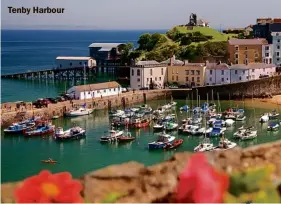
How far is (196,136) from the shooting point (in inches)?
752

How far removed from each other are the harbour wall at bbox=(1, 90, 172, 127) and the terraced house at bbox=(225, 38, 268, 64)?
7.91 meters

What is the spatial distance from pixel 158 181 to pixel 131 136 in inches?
676

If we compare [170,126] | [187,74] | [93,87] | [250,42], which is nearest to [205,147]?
[170,126]

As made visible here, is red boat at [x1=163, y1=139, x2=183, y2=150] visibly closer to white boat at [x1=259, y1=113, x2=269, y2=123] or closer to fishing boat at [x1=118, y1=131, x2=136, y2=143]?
fishing boat at [x1=118, y1=131, x2=136, y2=143]

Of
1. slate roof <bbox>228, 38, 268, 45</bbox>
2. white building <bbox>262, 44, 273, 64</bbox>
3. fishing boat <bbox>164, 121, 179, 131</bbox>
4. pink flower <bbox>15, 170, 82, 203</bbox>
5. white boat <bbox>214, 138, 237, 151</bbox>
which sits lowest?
white boat <bbox>214, 138, 237, 151</bbox>

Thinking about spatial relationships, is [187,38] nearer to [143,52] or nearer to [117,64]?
[143,52]

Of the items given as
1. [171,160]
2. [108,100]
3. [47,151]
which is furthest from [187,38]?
[171,160]

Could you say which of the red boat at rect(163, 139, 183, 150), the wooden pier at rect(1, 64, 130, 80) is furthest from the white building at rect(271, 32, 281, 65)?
the red boat at rect(163, 139, 183, 150)

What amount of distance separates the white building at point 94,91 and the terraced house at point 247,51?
396 inches

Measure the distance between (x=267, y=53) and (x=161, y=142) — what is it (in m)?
20.1

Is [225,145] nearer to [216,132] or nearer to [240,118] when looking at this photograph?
[216,132]

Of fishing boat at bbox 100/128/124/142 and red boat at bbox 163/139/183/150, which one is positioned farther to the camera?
fishing boat at bbox 100/128/124/142

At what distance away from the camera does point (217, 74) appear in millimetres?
31344

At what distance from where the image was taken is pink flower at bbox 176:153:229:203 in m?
1.55
